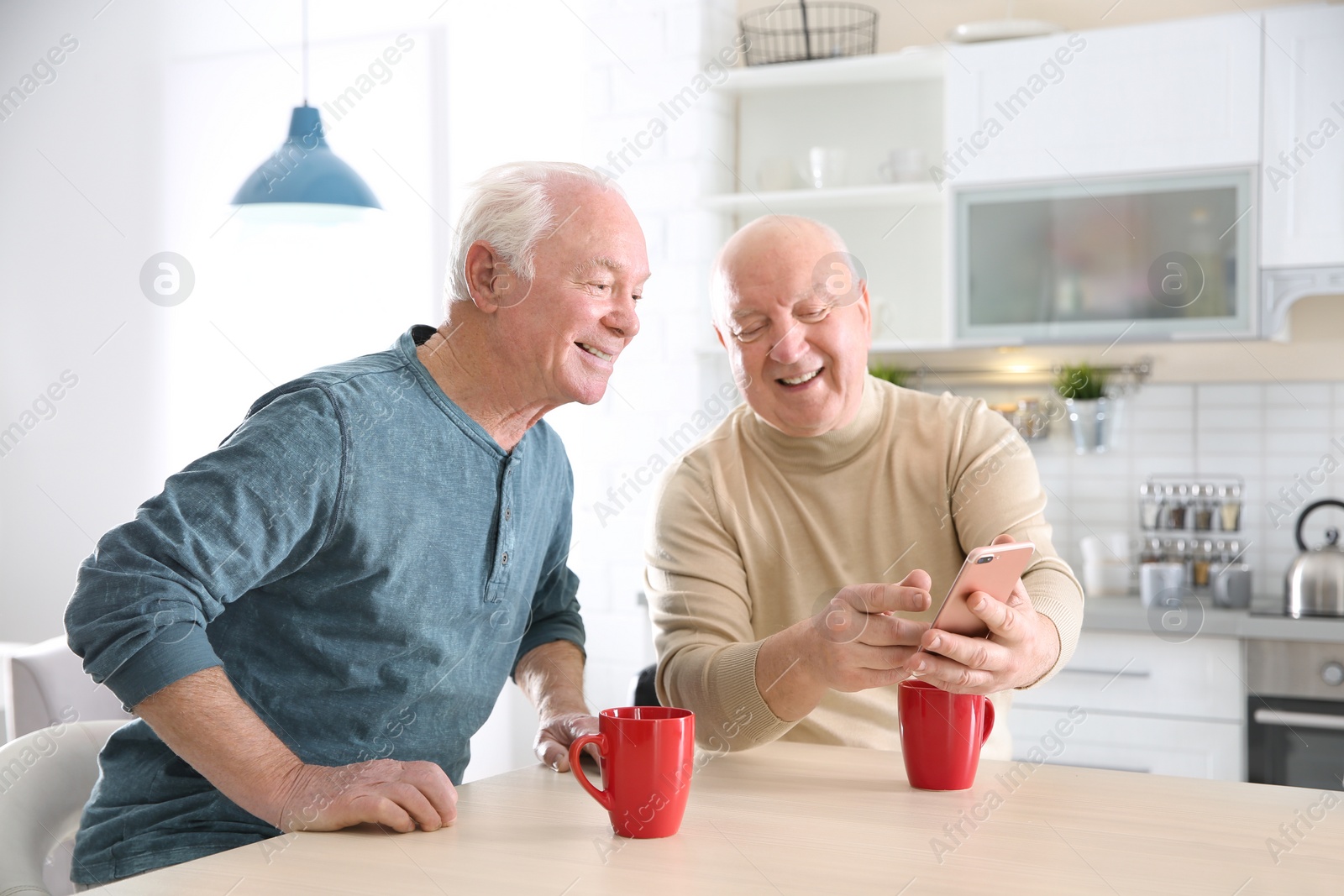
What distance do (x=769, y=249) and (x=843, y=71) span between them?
2011 mm

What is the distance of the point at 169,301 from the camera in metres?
3.99

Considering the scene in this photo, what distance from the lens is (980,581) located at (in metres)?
1.08

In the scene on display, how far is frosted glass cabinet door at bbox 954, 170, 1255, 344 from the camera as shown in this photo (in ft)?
9.56

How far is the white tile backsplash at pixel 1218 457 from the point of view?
10.2ft

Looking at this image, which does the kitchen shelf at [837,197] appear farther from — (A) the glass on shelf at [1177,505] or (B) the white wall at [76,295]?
(B) the white wall at [76,295]

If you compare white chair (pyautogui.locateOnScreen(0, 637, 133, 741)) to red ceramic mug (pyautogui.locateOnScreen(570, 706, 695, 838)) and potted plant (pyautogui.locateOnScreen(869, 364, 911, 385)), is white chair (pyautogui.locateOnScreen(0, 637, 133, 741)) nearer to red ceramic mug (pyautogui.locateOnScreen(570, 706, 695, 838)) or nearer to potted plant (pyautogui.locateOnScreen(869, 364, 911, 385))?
red ceramic mug (pyautogui.locateOnScreen(570, 706, 695, 838))

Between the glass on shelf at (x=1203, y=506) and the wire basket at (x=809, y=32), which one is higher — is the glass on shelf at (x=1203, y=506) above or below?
below

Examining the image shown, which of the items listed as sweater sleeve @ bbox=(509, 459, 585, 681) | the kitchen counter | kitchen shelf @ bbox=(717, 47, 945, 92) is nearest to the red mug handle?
sweater sleeve @ bbox=(509, 459, 585, 681)

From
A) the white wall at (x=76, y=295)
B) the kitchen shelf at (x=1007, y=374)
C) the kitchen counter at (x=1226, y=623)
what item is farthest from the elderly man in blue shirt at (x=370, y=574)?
the white wall at (x=76, y=295)

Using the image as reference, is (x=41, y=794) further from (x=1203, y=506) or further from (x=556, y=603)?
(x=1203, y=506)

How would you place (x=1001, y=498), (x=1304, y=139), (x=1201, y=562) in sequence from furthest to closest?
(x=1201, y=562) → (x=1304, y=139) → (x=1001, y=498)

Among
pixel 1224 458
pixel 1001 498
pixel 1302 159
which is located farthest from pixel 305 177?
pixel 1224 458

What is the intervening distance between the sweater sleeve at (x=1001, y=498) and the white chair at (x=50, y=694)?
1.42 meters

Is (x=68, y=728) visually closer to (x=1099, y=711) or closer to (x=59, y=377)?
(x=1099, y=711)
